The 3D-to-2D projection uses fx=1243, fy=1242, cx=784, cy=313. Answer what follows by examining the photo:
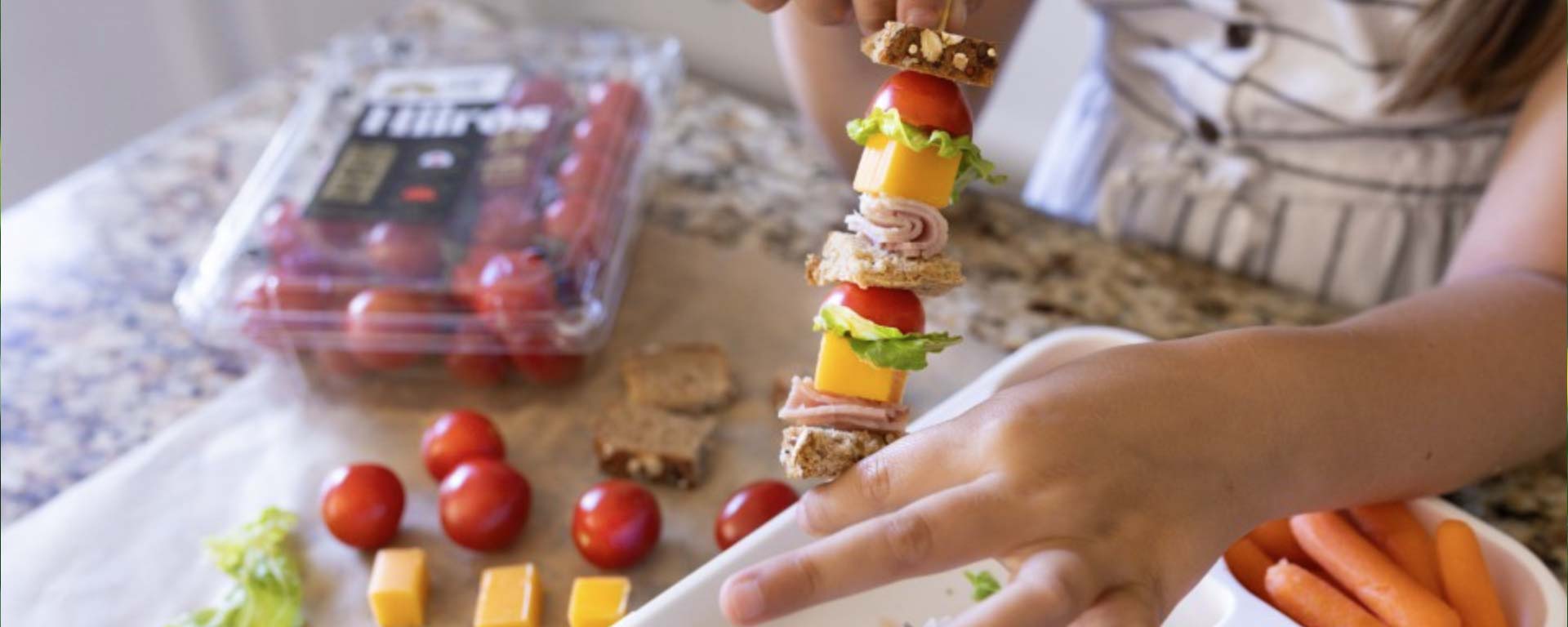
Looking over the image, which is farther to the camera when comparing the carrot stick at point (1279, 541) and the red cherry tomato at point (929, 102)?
the carrot stick at point (1279, 541)

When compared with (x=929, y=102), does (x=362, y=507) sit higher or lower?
lower

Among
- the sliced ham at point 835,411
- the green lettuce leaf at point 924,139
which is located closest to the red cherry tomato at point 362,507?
the sliced ham at point 835,411

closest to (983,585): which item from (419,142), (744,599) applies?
(744,599)

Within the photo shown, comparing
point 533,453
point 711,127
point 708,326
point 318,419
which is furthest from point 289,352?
point 711,127

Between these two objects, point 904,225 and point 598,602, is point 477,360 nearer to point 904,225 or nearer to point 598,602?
point 598,602

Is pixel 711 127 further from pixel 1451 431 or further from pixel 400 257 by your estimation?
pixel 1451 431

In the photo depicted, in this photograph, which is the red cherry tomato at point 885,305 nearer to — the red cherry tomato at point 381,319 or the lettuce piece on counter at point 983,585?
the lettuce piece on counter at point 983,585
